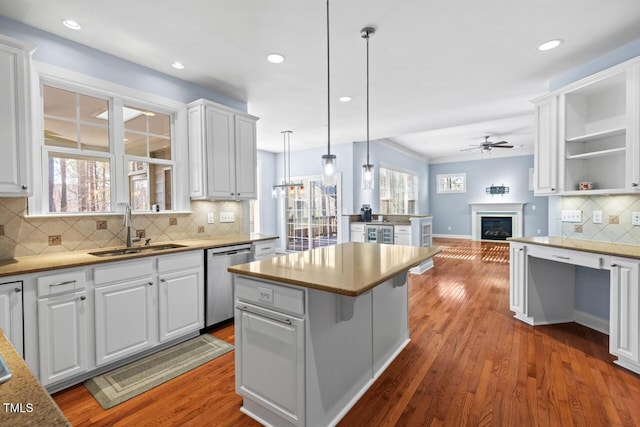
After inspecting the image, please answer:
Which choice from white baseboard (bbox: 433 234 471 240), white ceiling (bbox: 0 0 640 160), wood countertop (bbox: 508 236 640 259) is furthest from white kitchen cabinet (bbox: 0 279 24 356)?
white baseboard (bbox: 433 234 471 240)

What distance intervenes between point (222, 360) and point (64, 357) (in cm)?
108

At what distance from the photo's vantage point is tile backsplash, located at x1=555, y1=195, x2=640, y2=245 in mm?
2781

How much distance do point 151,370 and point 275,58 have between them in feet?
9.65

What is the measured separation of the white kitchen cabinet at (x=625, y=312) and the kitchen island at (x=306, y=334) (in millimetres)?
1564

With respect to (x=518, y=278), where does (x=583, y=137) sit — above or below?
above

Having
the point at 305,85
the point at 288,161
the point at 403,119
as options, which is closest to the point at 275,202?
the point at 288,161

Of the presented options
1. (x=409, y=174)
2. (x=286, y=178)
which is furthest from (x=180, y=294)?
(x=409, y=174)

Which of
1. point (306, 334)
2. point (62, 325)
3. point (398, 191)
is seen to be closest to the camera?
point (306, 334)

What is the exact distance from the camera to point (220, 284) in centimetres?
313

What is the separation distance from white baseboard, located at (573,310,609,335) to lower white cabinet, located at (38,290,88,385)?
15.0ft

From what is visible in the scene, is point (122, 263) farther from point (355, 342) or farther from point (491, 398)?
point (491, 398)

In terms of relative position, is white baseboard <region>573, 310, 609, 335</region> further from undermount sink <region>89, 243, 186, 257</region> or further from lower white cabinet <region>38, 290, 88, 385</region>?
lower white cabinet <region>38, 290, 88, 385</region>

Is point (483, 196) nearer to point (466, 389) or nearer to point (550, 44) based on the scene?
point (550, 44)

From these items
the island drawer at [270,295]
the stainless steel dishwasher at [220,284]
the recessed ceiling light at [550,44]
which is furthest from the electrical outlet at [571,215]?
the stainless steel dishwasher at [220,284]
